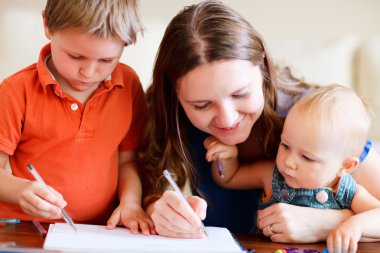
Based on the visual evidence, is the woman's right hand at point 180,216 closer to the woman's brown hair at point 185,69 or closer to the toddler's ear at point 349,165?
the woman's brown hair at point 185,69

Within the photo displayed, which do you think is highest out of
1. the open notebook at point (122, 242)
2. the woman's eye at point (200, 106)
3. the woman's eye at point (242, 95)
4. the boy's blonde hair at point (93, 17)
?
the boy's blonde hair at point (93, 17)

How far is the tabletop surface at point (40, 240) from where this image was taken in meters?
0.90

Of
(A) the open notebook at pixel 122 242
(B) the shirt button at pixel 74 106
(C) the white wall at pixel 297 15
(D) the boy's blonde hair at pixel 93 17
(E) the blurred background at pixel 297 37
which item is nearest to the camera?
(A) the open notebook at pixel 122 242

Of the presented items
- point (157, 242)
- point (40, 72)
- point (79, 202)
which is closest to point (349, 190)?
point (157, 242)

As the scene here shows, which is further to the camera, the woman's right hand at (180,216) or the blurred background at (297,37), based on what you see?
the blurred background at (297,37)

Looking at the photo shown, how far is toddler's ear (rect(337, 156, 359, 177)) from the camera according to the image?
3.35ft

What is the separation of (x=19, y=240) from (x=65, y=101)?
0.32 meters

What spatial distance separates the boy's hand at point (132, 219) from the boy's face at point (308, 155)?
0.30 meters

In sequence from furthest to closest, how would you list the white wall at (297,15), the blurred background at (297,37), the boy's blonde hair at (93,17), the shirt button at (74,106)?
the white wall at (297,15)
the blurred background at (297,37)
the shirt button at (74,106)
the boy's blonde hair at (93,17)

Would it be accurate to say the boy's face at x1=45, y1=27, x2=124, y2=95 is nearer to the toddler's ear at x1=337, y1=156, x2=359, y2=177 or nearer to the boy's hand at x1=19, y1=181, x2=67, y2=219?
the boy's hand at x1=19, y1=181, x2=67, y2=219

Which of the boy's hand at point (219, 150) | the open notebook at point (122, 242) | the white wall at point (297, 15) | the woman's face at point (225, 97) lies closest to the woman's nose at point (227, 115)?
the woman's face at point (225, 97)

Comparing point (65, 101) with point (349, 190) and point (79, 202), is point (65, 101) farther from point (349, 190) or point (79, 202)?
point (349, 190)

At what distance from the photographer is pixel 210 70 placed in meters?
1.01

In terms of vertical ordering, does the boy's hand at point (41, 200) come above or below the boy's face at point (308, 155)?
below
